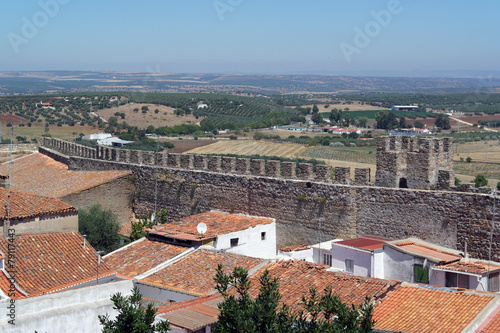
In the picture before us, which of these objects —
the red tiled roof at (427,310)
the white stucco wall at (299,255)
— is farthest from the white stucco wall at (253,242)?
the red tiled roof at (427,310)

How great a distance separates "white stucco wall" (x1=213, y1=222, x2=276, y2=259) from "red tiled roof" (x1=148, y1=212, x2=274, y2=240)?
0.09 m

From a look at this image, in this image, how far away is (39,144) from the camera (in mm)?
24828

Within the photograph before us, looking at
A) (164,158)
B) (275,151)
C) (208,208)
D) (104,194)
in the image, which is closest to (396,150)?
(208,208)

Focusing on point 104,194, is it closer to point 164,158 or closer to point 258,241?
point 164,158

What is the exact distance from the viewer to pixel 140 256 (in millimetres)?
11094

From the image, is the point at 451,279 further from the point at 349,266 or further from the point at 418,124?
the point at 418,124

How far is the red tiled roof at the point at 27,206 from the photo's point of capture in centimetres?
923

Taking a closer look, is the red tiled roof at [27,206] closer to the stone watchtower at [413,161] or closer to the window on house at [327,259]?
the window on house at [327,259]

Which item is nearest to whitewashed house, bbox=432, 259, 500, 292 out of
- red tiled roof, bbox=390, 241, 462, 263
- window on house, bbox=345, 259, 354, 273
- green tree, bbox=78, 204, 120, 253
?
red tiled roof, bbox=390, 241, 462, 263

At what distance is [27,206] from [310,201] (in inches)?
205

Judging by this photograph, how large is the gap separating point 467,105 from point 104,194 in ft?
149

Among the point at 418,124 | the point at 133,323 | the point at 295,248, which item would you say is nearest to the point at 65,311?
the point at 133,323

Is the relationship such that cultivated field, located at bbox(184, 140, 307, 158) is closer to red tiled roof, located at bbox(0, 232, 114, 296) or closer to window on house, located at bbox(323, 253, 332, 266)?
window on house, located at bbox(323, 253, 332, 266)

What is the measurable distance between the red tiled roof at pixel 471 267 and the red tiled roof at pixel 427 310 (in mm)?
Answer: 1304
